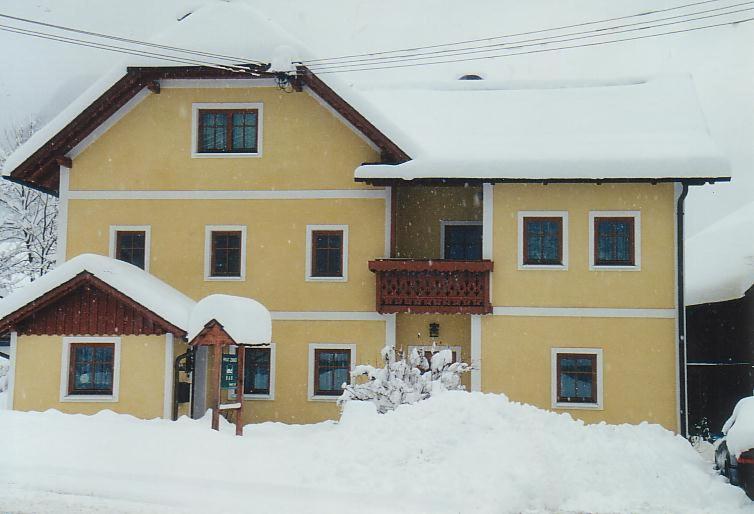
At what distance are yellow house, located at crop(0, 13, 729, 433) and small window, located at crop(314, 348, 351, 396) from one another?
0.05 metres

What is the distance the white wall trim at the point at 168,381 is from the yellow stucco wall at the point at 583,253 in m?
7.08

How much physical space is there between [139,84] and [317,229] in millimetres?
5435

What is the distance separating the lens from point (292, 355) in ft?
63.5

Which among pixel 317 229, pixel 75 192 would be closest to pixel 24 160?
pixel 75 192

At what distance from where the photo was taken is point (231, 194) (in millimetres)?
19750

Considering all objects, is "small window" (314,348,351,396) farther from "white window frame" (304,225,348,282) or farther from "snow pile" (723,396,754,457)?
"snow pile" (723,396,754,457)

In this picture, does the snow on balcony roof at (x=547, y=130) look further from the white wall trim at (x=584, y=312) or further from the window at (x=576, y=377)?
the window at (x=576, y=377)

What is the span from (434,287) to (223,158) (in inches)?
231

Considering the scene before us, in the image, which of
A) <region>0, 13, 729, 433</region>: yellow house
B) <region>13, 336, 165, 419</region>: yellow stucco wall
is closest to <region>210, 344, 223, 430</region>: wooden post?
<region>0, 13, 729, 433</region>: yellow house

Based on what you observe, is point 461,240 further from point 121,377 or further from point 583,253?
point 121,377

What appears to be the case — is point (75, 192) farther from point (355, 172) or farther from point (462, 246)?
point (462, 246)

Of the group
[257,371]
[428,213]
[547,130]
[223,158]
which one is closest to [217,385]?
[257,371]

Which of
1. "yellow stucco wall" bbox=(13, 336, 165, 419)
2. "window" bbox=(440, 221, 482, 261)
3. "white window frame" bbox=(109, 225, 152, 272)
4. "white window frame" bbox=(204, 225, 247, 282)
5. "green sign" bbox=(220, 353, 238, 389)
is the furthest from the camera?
"window" bbox=(440, 221, 482, 261)

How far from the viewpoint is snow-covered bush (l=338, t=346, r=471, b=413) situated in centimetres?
1633
